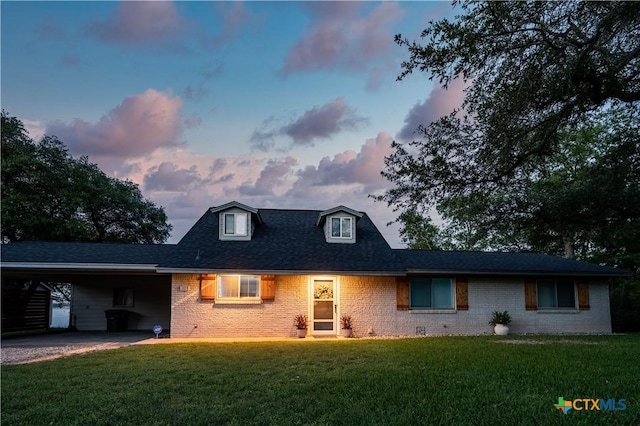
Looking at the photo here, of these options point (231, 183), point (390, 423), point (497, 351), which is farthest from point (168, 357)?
point (231, 183)

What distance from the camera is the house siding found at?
1869 centimetres

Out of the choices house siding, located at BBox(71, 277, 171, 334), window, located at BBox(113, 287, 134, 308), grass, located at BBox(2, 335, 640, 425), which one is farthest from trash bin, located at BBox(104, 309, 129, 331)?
grass, located at BBox(2, 335, 640, 425)

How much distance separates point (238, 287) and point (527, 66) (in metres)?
10.9

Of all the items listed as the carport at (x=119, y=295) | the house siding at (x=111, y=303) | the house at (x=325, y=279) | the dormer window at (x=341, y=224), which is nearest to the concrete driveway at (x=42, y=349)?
the house at (x=325, y=279)

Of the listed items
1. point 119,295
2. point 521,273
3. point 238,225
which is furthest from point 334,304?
point 119,295

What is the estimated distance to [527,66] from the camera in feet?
22.2

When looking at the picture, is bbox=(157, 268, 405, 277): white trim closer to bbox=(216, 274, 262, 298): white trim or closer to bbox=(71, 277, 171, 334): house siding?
bbox=(216, 274, 262, 298): white trim

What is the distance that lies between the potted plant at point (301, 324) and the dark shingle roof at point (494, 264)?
3837mm

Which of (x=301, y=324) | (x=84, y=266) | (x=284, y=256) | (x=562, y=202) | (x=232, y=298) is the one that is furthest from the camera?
(x=284, y=256)

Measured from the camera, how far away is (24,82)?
1220cm

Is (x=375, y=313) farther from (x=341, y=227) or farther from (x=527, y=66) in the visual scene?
(x=527, y=66)

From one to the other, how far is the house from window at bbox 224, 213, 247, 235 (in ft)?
0.12

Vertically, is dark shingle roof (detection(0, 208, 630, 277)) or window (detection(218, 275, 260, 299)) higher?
dark shingle roof (detection(0, 208, 630, 277))

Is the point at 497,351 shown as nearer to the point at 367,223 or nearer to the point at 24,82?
the point at 367,223
